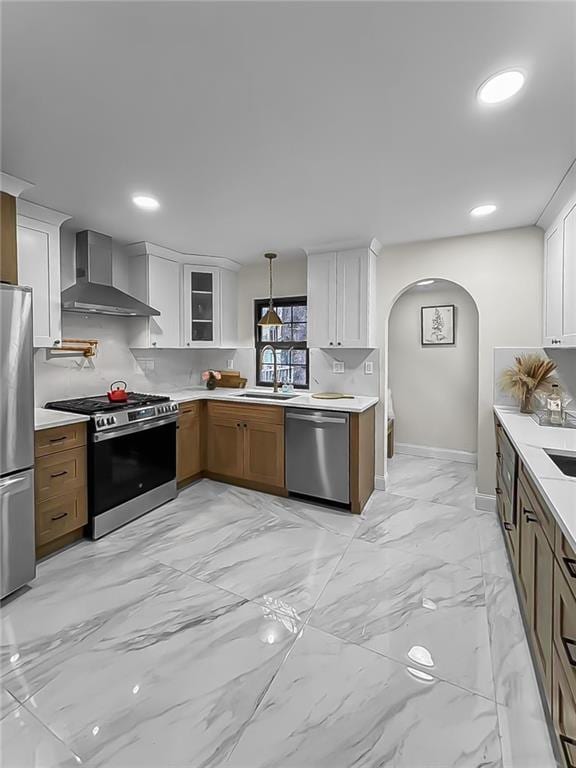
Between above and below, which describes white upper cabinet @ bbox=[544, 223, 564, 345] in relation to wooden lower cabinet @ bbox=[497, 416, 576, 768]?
above

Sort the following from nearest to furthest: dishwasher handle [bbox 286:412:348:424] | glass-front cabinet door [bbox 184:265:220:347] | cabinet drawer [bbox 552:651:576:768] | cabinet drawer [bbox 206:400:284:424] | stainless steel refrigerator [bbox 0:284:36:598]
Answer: cabinet drawer [bbox 552:651:576:768]
stainless steel refrigerator [bbox 0:284:36:598]
dishwasher handle [bbox 286:412:348:424]
cabinet drawer [bbox 206:400:284:424]
glass-front cabinet door [bbox 184:265:220:347]

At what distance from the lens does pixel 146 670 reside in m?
1.67

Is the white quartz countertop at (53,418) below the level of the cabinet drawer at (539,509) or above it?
above

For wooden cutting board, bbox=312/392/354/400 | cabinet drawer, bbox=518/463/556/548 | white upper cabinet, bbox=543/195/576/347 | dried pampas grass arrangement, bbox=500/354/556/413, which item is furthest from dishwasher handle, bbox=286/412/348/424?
white upper cabinet, bbox=543/195/576/347

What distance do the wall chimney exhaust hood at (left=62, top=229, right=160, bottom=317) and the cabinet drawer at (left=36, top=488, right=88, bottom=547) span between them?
57.9 inches

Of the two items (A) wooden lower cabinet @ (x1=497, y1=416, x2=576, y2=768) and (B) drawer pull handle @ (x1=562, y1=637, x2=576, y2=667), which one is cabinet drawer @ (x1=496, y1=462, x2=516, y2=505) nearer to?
(A) wooden lower cabinet @ (x1=497, y1=416, x2=576, y2=768)

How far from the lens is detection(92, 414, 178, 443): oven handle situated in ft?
9.18

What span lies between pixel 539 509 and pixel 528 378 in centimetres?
171

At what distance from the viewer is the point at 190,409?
3857 millimetres

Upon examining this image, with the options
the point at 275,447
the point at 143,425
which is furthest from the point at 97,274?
the point at 275,447

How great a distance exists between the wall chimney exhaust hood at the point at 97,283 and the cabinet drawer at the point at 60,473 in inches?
46.5

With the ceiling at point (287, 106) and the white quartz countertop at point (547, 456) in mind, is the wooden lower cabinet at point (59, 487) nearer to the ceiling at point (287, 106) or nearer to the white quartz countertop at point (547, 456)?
the ceiling at point (287, 106)

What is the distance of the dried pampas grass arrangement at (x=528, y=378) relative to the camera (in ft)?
9.55

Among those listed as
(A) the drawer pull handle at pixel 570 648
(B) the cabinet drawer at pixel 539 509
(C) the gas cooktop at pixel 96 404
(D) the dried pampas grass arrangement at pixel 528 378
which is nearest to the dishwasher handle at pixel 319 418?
(C) the gas cooktop at pixel 96 404
